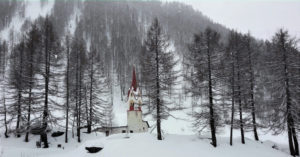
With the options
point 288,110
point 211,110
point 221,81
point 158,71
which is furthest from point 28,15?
point 288,110

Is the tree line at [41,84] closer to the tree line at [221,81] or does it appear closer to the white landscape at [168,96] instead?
the white landscape at [168,96]

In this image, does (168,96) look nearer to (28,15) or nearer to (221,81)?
(221,81)

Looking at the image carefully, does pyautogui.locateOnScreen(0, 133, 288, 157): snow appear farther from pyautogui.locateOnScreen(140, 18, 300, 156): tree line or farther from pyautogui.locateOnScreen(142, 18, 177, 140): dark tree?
pyautogui.locateOnScreen(142, 18, 177, 140): dark tree

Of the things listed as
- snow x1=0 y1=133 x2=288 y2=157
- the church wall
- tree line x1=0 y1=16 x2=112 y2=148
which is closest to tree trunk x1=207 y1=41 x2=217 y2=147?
snow x1=0 y1=133 x2=288 y2=157

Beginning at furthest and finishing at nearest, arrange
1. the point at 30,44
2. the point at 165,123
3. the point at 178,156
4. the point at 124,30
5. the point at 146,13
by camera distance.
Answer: the point at 146,13, the point at 124,30, the point at 165,123, the point at 30,44, the point at 178,156

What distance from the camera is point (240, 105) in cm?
1730

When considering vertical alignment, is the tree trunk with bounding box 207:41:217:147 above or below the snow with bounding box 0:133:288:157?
above

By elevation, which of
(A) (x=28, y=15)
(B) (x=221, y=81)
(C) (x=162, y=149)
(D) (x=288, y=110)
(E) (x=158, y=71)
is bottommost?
(C) (x=162, y=149)

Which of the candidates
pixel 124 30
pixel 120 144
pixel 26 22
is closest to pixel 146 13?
pixel 124 30

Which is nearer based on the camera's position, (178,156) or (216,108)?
(178,156)

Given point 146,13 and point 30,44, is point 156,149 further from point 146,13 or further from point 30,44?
point 146,13

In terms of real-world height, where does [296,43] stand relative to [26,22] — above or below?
below

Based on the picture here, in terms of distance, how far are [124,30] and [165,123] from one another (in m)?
53.7

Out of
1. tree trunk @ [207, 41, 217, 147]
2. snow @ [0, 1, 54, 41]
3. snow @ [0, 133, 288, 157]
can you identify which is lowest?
snow @ [0, 133, 288, 157]
